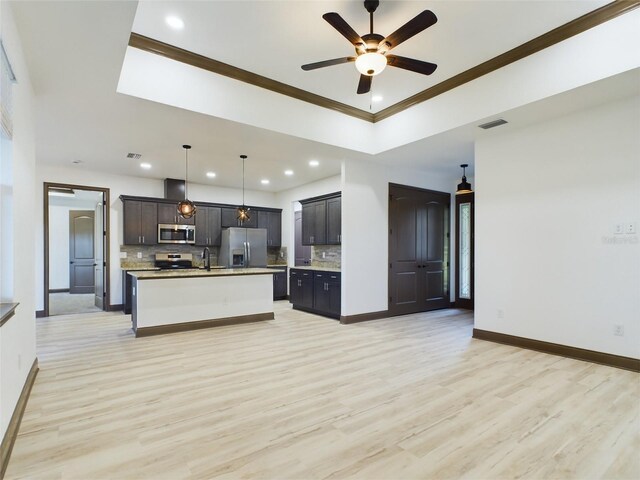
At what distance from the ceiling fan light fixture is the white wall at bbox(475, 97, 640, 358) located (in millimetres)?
2500

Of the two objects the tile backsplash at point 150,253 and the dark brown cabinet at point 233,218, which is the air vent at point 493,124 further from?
the tile backsplash at point 150,253

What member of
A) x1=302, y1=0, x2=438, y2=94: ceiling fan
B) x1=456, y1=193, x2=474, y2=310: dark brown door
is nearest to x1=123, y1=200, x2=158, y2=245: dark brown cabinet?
x1=302, y1=0, x2=438, y2=94: ceiling fan

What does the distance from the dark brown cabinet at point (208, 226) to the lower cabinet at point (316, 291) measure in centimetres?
224

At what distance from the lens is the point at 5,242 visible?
2.37m

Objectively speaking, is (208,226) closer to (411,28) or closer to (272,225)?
(272,225)

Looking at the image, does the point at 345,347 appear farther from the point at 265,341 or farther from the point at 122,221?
the point at 122,221

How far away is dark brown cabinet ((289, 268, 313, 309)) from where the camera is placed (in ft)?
22.1

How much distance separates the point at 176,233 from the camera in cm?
757

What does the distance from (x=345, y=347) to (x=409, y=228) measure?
3.14 metres

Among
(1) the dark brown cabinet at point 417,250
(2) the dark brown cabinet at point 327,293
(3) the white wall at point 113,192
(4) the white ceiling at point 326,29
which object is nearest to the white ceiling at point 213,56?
(4) the white ceiling at point 326,29

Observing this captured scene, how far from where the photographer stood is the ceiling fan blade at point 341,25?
2.50 metres

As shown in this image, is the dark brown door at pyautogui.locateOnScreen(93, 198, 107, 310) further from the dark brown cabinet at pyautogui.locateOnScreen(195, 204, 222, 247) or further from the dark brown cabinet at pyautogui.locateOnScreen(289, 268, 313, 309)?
the dark brown cabinet at pyautogui.locateOnScreen(289, 268, 313, 309)

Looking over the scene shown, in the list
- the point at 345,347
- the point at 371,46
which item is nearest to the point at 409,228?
the point at 345,347

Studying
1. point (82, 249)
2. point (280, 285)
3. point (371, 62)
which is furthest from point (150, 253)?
point (371, 62)
